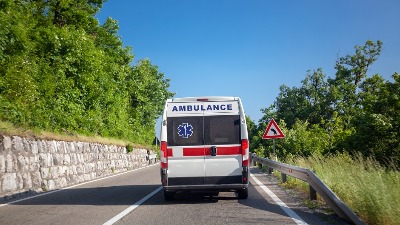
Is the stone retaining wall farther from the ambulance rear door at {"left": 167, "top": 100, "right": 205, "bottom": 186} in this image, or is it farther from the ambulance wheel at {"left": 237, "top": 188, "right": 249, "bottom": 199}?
the ambulance wheel at {"left": 237, "top": 188, "right": 249, "bottom": 199}

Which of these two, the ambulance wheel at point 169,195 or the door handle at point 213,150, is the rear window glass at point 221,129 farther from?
the ambulance wheel at point 169,195

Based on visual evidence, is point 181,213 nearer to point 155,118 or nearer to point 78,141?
point 78,141

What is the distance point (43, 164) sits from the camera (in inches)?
615

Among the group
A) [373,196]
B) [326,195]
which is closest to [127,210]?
[326,195]

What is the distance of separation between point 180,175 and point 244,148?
1.62 meters

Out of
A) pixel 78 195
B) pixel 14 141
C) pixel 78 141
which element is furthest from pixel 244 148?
pixel 78 141

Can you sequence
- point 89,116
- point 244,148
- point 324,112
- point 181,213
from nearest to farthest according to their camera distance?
1. point 181,213
2. point 244,148
3. point 89,116
4. point 324,112

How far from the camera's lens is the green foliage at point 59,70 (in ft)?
63.6

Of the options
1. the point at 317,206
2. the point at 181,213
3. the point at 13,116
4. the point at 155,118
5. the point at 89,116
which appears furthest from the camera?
the point at 155,118

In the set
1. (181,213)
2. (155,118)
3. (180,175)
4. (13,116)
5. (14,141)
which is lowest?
(181,213)

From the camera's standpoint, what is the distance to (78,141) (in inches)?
819

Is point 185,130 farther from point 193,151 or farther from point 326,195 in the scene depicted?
point 326,195

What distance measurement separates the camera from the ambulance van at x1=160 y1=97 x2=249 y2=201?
10.2m

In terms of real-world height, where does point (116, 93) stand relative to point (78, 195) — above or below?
above
